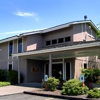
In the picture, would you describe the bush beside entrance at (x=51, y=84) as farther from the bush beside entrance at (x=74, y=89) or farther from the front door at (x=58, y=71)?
the front door at (x=58, y=71)

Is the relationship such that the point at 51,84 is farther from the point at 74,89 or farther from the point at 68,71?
the point at 68,71

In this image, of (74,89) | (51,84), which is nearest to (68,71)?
(51,84)

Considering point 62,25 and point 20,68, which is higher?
point 62,25

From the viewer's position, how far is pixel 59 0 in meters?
14.0

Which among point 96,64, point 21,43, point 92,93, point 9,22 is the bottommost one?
point 92,93

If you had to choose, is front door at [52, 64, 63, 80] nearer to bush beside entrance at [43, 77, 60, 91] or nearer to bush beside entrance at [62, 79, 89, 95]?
bush beside entrance at [43, 77, 60, 91]

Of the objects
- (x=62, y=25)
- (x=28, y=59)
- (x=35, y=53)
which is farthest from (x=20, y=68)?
(x=62, y=25)

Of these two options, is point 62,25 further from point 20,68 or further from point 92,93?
point 92,93

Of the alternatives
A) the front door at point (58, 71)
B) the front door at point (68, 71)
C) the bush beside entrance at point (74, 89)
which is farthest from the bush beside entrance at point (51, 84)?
the front door at point (58, 71)

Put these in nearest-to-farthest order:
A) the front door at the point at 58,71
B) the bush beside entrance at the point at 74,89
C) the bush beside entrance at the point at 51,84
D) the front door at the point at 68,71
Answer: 1. the bush beside entrance at the point at 74,89
2. the bush beside entrance at the point at 51,84
3. the front door at the point at 68,71
4. the front door at the point at 58,71

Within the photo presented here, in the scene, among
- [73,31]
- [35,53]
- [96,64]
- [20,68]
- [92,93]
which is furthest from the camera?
[96,64]

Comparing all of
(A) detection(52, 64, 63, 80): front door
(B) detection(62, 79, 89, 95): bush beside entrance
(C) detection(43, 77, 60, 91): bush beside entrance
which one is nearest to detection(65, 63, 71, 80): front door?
(A) detection(52, 64, 63, 80): front door

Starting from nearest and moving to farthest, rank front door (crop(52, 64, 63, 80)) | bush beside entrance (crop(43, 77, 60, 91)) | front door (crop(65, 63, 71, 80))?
bush beside entrance (crop(43, 77, 60, 91)), front door (crop(65, 63, 71, 80)), front door (crop(52, 64, 63, 80))

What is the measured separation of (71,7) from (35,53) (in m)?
5.30
